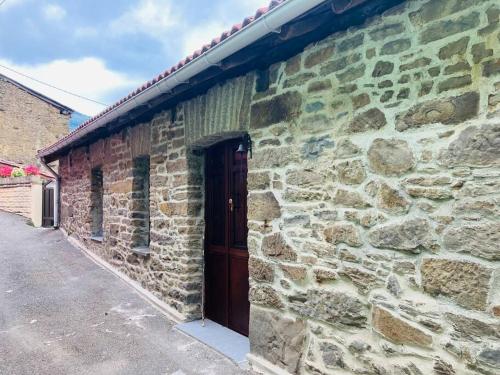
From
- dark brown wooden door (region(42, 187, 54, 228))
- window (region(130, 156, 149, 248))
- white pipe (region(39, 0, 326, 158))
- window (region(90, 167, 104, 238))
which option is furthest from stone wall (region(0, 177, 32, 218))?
white pipe (region(39, 0, 326, 158))

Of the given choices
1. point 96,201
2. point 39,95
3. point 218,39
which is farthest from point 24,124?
point 218,39

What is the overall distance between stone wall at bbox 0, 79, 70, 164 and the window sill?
14124mm

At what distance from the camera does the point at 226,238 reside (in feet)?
13.4

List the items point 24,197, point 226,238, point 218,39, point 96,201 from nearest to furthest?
point 218,39 < point 226,238 < point 96,201 < point 24,197

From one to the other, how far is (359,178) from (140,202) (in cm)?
393

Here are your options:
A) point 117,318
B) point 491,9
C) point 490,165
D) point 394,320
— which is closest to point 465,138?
point 490,165

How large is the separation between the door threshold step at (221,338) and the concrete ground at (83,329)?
0.23 feet

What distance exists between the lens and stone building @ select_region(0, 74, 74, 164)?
16.0 meters

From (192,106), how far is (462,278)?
307 centimetres

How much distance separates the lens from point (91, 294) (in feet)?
17.1

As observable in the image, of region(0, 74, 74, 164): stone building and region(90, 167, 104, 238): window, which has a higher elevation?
region(0, 74, 74, 164): stone building

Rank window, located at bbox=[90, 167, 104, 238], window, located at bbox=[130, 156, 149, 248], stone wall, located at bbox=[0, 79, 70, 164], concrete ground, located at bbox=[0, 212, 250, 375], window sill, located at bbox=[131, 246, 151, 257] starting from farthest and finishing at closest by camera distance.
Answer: stone wall, located at bbox=[0, 79, 70, 164], window, located at bbox=[90, 167, 104, 238], window, located at bbox=[130, 156, 149, 248], window sill, located at bbox=[131, 246, 151, 257], concrete ground, located at bbox=[0, 212, 250, 375]

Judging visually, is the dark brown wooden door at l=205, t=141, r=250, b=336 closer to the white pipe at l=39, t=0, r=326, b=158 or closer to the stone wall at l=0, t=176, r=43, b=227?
the white pipe at l=39, t=0, r=326, b=158

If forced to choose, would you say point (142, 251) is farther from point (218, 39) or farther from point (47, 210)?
point (47, 210)
